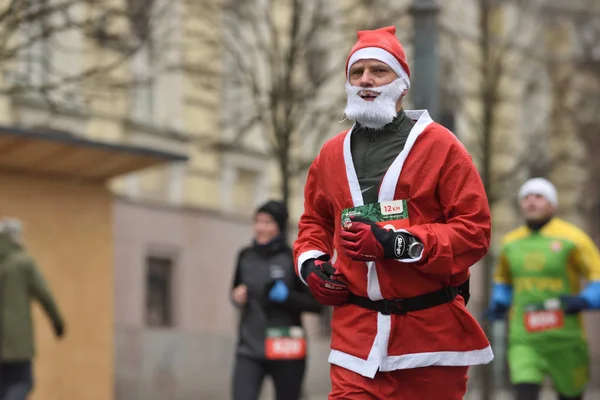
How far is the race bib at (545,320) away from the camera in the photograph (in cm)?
1207

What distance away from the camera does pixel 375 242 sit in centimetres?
596

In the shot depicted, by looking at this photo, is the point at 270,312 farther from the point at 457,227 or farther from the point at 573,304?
the point at 457,227

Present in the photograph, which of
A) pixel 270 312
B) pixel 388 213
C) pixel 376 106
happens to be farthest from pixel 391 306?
pixel 270 312

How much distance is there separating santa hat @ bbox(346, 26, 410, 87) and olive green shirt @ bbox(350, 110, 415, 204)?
0.61 feet

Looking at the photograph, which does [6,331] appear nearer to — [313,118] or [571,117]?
[313,118]

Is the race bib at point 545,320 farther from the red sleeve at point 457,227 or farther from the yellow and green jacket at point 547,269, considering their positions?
the red sleeve at point 457,227

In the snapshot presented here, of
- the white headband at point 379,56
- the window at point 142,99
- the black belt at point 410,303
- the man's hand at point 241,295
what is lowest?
the black belt at point 410,303

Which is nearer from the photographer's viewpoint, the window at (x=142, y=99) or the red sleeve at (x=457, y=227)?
the red sleeve at (x=457, y=227)

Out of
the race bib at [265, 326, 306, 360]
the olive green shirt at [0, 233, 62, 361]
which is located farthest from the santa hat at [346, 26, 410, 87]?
the olive green shirt at [0, 233, 62, 361]

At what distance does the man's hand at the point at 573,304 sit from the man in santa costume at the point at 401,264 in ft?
18.0

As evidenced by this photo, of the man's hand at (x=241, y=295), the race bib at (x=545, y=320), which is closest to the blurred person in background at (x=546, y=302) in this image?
the race bib at (x=545, y=320)

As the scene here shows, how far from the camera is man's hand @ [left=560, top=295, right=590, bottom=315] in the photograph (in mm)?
11742

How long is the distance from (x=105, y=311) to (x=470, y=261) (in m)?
13.4

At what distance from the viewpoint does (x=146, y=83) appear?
55.9ft
